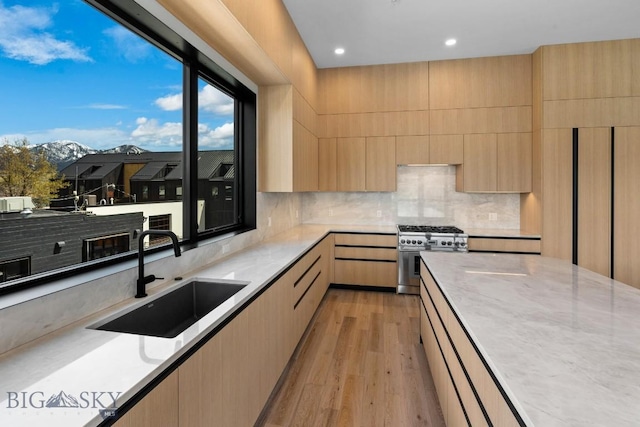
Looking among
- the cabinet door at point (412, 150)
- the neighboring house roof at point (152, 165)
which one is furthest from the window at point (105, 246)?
the cabinet door at point (412, 150)

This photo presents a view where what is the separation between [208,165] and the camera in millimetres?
2707

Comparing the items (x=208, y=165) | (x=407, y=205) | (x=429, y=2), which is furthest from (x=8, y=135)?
(x=407, y=205)

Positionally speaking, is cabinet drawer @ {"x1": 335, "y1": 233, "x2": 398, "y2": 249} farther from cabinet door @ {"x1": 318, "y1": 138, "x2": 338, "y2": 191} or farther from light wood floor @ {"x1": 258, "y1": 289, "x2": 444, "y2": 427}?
light wood floor @ {"x1": 258, "y1": 289, "x2": 444, "y2": 427}

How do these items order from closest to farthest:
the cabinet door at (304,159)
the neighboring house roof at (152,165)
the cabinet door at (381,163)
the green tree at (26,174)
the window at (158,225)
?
the green tree at (26,174) < the neighboring house roof at (152,165) < the window at (158,225) < the cabinet door at (304,159) < the cabinet door at (381,163)

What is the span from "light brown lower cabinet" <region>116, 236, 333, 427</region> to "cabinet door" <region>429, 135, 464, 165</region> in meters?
2.61

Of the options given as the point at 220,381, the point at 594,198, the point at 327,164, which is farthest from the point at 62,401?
the point at 594,198

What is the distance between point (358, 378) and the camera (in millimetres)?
2334

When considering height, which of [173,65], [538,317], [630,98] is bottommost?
[538,317]

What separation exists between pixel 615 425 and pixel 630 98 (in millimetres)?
4476

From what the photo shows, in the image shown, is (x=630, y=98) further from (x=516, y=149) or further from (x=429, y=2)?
(x=429, y=2)

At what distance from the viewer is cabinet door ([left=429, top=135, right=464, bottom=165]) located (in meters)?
4.23

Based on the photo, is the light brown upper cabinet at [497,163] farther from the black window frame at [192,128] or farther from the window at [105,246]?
the window at [105,246]

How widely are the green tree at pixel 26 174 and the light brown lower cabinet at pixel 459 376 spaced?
186cm

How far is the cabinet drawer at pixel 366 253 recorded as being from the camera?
14.0 feet
